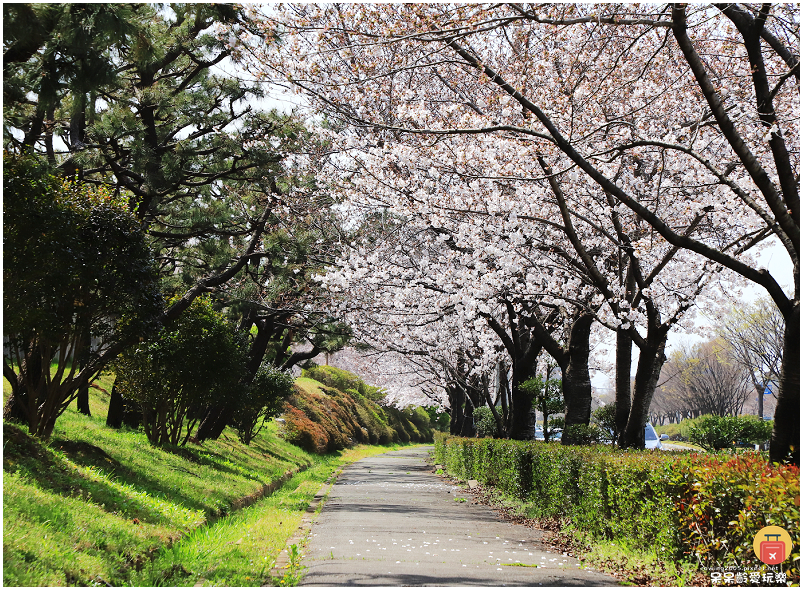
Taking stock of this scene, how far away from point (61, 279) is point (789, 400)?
8022mm

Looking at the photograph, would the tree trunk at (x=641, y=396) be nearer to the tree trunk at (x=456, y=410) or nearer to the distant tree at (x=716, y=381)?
the tree trunk at (x=456, y=410)


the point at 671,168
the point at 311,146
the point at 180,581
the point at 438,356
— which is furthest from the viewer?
the point at 438,356

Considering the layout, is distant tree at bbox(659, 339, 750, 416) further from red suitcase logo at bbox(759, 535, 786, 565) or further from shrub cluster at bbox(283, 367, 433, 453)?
red suitcase logo at bbox(759, 535, 786, 565)

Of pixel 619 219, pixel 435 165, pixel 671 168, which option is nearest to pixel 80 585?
pixel 435 165

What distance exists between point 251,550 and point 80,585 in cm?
220

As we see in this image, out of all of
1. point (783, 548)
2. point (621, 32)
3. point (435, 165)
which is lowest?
point (783, 548)

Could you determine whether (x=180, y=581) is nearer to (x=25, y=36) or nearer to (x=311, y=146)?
(x=25, y=36)

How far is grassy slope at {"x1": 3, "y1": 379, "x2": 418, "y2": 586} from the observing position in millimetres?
4586

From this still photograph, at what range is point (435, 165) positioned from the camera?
9.34 m

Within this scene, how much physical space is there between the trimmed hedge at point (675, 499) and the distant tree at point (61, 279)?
623cm

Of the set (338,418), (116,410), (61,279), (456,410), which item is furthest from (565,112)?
(338,418)

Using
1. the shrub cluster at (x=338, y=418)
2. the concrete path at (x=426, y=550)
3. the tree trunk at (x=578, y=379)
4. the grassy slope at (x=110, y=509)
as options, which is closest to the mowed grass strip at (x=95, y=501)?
the grassy slope at (x=110, y=509)

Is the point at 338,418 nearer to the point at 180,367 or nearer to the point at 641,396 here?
the point at 180,367

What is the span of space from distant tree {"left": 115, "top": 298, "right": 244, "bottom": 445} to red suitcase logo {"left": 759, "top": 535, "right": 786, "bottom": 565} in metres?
9.35
